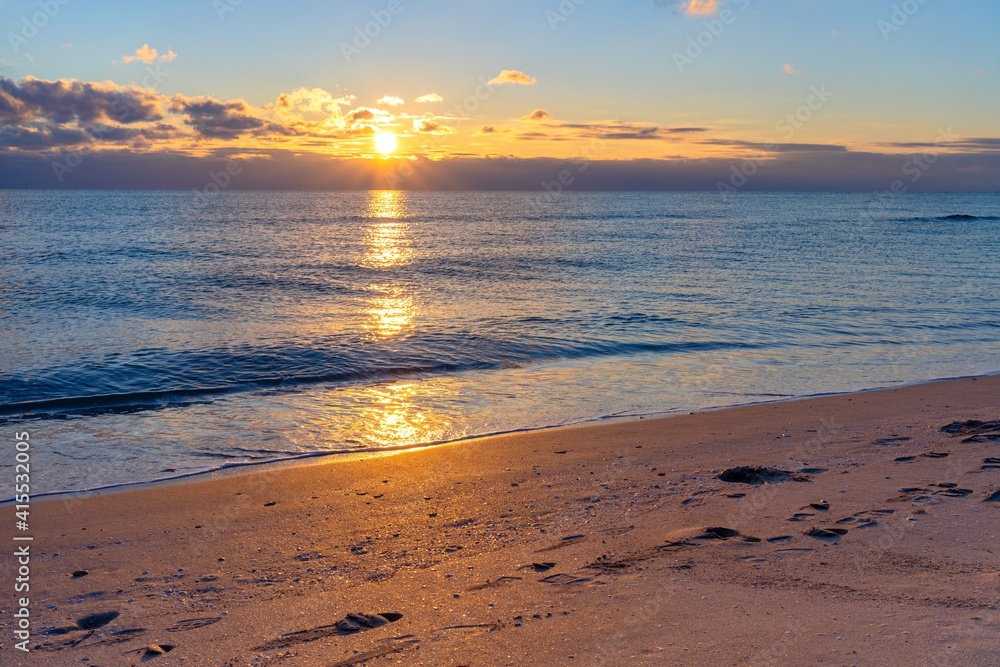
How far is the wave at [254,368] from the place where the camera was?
12555 millimetres

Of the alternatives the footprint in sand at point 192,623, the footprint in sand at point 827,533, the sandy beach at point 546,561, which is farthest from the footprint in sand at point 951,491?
the footprint in sand at point 192,623

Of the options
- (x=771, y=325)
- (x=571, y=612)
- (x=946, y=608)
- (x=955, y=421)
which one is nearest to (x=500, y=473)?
(x=571, y=612)

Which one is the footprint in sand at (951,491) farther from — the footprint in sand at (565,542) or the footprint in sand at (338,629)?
the footprint in sand at (338,629)

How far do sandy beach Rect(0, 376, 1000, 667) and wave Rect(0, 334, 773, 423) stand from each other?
5273mm

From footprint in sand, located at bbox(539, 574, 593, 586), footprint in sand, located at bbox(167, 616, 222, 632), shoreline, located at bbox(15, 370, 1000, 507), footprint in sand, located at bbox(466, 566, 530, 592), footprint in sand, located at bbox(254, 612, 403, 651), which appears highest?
footprint in sand, located at bbox(539, 574, 593, 586)

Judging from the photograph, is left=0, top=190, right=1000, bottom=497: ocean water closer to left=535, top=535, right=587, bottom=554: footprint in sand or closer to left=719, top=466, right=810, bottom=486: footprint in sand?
left=719, top=466, right=810, bottom=486: footprint in sand

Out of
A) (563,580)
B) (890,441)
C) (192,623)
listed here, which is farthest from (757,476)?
(192,623)

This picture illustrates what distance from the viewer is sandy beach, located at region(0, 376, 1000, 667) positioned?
4.41m

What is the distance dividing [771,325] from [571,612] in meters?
17.2

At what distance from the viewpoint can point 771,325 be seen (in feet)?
66.4

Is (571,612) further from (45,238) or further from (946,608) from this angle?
(45,238)

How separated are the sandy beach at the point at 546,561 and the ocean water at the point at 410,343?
2.04 meters

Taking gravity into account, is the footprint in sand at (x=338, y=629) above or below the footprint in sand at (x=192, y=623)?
above

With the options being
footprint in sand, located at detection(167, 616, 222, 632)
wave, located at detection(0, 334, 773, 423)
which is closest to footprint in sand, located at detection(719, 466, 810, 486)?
footprint in sand, located at detection(167, 616, 222, 632)
